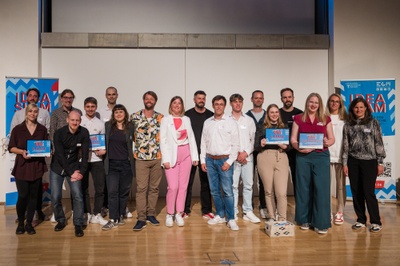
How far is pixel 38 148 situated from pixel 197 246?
2.17m

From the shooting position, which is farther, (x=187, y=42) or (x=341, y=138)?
(x=187, y=42)

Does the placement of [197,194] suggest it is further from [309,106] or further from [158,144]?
[309,106]

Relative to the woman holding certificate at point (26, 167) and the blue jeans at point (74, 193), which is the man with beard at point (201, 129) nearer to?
the blue jeans at point (74, 193)

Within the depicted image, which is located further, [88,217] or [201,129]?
[201,129]

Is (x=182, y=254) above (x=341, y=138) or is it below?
below

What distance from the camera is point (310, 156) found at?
15.2ft

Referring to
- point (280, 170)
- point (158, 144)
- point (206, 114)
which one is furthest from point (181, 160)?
point (280, 170)

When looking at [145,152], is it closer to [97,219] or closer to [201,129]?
[201,129]

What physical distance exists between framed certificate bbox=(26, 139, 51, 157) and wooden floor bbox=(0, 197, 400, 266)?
0.93m

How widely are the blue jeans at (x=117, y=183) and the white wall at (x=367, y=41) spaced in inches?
158

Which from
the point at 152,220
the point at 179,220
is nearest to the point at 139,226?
the point at 152,220

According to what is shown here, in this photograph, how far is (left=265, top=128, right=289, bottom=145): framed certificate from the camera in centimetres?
466

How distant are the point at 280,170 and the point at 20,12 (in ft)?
16.1

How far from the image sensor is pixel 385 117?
641cm
